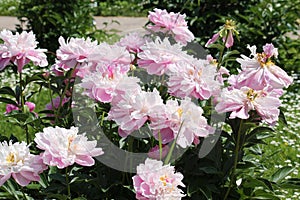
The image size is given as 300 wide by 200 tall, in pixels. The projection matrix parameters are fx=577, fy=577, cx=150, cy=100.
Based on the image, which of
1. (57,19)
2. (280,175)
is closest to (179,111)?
(280,175)

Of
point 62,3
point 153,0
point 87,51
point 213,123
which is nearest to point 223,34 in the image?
point 213,123

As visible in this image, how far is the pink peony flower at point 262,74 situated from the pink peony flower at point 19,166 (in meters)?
0.60

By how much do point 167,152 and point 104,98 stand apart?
25cm

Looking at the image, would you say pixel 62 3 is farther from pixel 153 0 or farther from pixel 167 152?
pixel 167 152

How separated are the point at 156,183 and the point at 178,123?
19cm

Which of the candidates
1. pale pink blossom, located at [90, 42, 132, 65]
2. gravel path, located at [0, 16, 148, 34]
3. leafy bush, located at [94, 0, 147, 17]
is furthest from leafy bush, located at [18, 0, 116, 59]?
pale pink blossom, located at [90, 42, 132, 65]

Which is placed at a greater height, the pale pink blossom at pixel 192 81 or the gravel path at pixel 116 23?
the pale pink blossom at pixel 192 81

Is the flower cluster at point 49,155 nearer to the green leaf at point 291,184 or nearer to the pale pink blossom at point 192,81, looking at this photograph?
the pale pink blossom at point 192,81

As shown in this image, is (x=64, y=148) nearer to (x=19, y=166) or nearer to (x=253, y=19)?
(x=19, y=166)

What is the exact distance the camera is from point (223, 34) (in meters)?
1.90

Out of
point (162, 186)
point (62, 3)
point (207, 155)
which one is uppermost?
point (162, 186)

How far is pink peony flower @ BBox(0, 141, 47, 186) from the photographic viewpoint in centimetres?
151

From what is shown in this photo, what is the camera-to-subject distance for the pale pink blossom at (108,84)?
1612 millimetres

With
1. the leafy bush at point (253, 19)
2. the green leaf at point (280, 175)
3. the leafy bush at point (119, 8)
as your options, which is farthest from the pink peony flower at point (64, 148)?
the leafy bush at point (119, 8)
